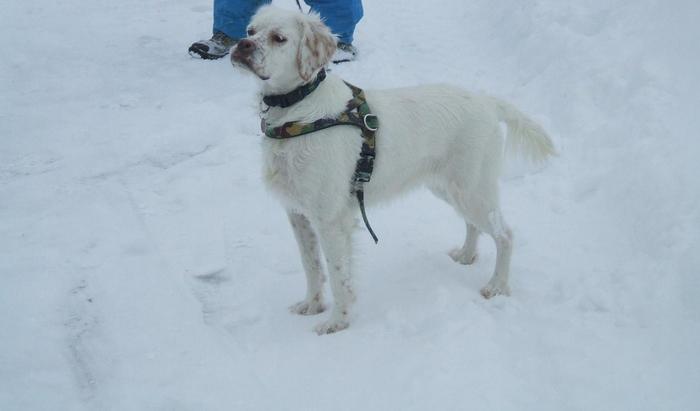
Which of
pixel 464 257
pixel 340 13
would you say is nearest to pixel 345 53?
pixel 340 13

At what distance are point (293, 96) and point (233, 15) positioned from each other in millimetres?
3465

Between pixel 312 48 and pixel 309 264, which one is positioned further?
pixel 309 264

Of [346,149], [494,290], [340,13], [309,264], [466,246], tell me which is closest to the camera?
[346,149]

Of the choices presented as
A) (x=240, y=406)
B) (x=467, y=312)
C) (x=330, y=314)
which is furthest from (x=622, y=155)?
(x=240, y=406)

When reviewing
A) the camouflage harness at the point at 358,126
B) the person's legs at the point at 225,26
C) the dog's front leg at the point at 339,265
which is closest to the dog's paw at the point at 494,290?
the dog's front leg at the point at 339,265

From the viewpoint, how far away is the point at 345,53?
5.78m

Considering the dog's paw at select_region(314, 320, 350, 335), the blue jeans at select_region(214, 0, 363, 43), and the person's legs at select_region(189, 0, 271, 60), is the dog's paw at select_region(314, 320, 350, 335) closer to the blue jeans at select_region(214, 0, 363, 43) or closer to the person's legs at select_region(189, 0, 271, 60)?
the blue jeans at select_region(214, 0, 363, 43)

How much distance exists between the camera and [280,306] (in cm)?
317

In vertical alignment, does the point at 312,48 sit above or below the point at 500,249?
above

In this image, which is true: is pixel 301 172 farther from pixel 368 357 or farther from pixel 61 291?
pixel 61 291

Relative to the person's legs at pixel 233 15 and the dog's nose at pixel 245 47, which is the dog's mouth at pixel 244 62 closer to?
the dog's nose at pixel 245 47

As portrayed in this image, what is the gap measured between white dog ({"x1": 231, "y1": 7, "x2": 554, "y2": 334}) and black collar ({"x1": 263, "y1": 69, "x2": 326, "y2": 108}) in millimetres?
17

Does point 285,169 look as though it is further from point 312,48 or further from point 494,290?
point 494,290

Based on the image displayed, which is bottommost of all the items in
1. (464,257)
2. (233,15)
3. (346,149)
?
(464,257)
